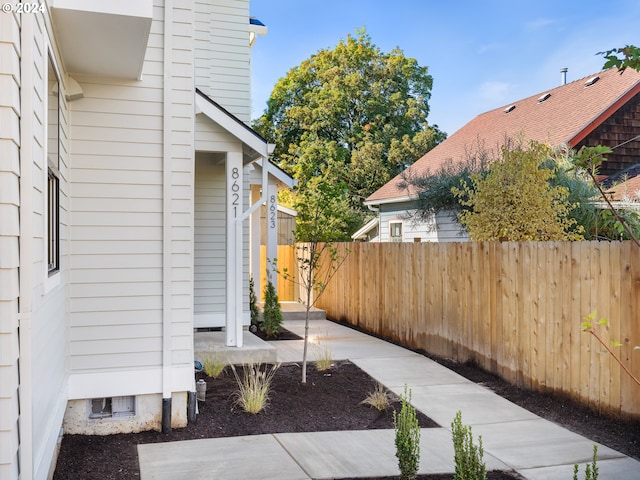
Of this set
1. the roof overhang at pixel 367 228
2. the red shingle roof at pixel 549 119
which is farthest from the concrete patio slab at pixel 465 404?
the roof overhang at pixel 367 228

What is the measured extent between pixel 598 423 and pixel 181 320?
3.86 m

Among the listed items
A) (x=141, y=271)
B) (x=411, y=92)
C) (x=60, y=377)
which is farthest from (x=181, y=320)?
(x=411, y=92)

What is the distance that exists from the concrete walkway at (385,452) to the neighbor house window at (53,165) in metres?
1.69

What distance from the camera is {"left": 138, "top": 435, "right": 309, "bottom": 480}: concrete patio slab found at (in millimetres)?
4656

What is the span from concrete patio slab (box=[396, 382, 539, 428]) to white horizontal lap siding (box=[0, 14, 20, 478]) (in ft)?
13.5

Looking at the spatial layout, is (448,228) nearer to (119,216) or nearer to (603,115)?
(603,115)

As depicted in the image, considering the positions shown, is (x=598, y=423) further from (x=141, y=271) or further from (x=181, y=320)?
(x=141, y=271)

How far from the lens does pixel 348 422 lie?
6.10 m

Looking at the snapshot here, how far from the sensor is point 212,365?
25.4 feet

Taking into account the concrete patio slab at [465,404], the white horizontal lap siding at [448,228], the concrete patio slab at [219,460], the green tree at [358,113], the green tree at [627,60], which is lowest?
the concrete patio slab at [465,404]

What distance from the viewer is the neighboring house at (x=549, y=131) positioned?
14.7m

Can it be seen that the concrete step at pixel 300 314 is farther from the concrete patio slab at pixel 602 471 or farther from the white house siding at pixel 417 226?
the concrete patio slab at pixel 602 471

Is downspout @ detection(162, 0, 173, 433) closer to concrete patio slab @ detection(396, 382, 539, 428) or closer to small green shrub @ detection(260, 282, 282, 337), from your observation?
concrete patio slab @ detection(396, 382, 539, 428)

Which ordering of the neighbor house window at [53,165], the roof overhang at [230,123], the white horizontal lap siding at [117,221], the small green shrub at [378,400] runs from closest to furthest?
the neighbor house window at [53,165] < the white horizontal lap siding at [117,221] < the small green shrub at [378,400] < the roof overhang at [230,123]
